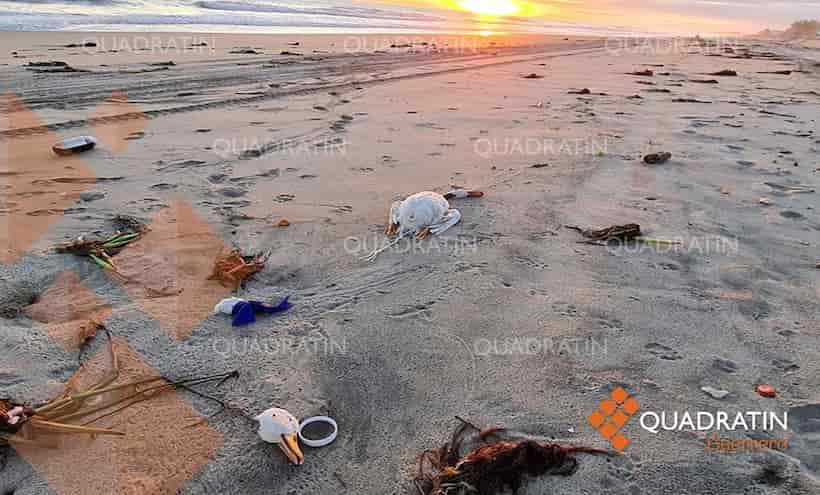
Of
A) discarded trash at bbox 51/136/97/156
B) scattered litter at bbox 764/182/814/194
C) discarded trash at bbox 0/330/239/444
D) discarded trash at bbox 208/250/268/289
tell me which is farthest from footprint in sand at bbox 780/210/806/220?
discarded trash at bbox 51/136/97/156

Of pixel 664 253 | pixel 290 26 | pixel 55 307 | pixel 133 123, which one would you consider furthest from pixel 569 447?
pixel 290 26

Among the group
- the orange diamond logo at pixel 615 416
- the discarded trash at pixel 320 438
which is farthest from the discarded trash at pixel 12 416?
the orange diamond logo at pixel 615 416

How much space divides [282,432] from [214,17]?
2048 cm

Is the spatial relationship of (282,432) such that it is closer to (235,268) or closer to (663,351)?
(235,268)

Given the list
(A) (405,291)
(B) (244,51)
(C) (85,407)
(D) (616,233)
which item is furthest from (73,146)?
(B) (244,51)

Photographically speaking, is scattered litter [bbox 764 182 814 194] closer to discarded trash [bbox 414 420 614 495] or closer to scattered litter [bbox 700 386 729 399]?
scattered litter [bbox 700 386 729 399]

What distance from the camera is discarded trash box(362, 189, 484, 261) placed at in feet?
12.2

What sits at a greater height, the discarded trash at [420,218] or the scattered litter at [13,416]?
the discarded trash at [420,218]

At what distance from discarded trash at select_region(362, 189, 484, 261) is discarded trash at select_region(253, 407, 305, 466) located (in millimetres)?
1572

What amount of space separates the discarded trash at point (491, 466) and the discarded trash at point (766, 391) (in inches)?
31.5

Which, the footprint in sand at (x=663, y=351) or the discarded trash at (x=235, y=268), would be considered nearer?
the footprint in sand at (x=663, y=351)

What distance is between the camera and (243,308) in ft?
9.23

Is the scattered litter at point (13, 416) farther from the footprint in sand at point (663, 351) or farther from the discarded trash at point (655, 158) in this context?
the discarded trash at point (655, 158)

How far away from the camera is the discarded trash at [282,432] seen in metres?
2.03
